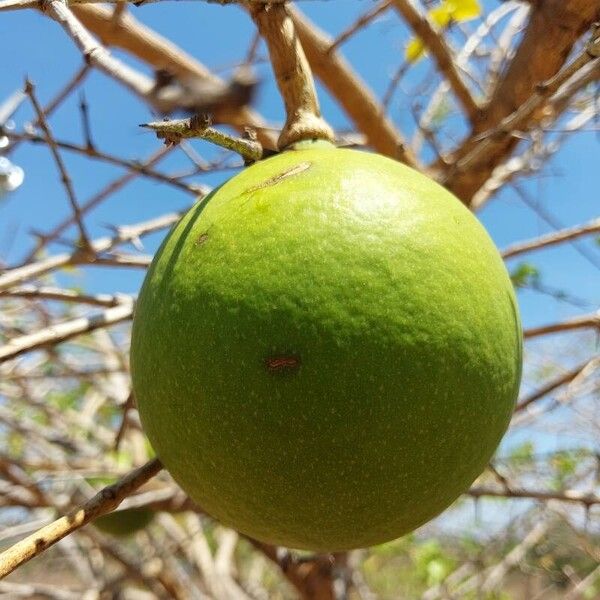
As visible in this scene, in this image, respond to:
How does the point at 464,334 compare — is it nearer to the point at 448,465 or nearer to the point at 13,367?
the point at 448,465

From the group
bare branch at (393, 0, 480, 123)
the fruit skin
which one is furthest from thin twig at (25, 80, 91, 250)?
bare branch at (393, 0, 480, 123)

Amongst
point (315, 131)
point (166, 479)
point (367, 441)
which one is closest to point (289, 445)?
point (367, 441)

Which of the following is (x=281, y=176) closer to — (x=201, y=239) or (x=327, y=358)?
(x=201, y=239)

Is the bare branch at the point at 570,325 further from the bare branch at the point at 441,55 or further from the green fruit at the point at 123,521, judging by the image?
the green fruit at the point at 123,521

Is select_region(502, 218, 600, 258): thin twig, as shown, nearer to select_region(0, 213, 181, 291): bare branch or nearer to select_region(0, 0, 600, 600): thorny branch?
select_region(0, 0, 600, 600): thorny branch

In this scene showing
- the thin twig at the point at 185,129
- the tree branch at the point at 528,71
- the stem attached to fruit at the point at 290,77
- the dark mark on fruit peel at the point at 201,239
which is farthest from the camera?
the tree branch at the point at 528,71

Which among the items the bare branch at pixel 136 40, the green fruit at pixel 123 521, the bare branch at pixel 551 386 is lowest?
the green fruit at pixel 123 521

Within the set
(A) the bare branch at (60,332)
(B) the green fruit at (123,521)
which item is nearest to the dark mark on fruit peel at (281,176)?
(A) the bare branch at (60,332)

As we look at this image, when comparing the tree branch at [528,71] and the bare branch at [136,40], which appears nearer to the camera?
the tree branch at [528,71]
